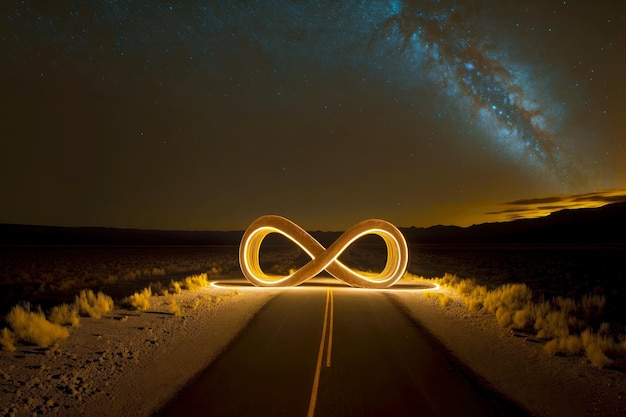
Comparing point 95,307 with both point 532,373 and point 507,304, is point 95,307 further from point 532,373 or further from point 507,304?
point 507,304

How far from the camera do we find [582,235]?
136m

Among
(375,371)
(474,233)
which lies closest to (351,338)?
(375,371)

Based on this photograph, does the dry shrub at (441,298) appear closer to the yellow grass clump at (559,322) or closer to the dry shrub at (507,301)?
the yellow grass clump at (559,322)

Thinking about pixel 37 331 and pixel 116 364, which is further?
pixel 37 331

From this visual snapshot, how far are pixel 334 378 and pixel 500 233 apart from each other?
591ft

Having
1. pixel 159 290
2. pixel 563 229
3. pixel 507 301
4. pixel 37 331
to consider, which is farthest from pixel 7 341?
pixel 563 229

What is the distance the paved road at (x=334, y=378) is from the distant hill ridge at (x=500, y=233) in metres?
117

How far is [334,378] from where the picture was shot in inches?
319

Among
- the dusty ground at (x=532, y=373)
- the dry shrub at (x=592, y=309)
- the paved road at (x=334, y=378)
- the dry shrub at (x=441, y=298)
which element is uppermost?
the paved road at (x=334, y=378)

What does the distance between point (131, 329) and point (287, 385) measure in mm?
6803

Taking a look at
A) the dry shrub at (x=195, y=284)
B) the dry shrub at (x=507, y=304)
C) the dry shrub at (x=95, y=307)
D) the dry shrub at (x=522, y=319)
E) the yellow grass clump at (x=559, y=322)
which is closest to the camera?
the yellow grass clump at (x=559, y=322)

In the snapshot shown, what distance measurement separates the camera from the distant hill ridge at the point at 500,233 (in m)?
131

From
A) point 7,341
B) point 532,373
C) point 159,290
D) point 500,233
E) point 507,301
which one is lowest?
point 532,373

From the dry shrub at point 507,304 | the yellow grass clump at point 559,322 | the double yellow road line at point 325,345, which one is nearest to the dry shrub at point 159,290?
the double yellow road line at point 325,345
